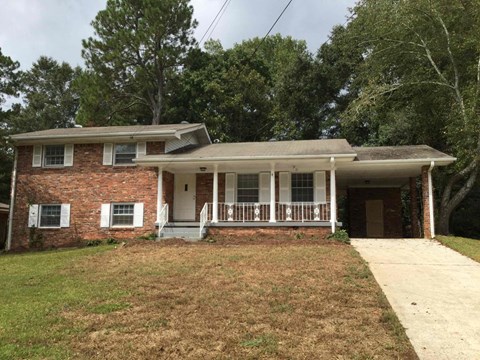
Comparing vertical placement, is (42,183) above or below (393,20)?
below

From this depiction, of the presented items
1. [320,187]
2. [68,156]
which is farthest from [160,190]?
[320,187]

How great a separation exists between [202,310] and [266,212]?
9798mm

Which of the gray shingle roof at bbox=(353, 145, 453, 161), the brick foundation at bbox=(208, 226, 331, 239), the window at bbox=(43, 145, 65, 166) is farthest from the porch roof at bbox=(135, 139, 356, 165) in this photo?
the window at bbox=(43, 145, 65, 166)

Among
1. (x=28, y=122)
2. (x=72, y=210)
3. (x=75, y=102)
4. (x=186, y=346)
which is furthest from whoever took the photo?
(x=75, y=102)

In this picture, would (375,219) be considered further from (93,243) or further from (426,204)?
(93,243)

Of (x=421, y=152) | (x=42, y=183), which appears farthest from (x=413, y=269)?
(x=42, y=183)

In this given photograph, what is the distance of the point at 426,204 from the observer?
1505cm

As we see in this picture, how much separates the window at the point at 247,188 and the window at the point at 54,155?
24.5 ft

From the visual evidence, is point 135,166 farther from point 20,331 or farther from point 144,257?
point 20,331

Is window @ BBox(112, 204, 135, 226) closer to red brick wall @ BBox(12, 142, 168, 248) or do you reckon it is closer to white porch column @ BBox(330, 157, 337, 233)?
red brick wall @ BBox(12, 142, 168, 248)

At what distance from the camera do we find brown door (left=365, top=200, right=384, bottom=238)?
64.4 ft

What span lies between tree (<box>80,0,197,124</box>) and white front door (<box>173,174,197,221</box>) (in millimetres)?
15089

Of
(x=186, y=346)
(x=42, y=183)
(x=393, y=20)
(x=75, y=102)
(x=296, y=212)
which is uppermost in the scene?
(x=75, y=102)

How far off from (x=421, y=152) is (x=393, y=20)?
6331 millimetres
